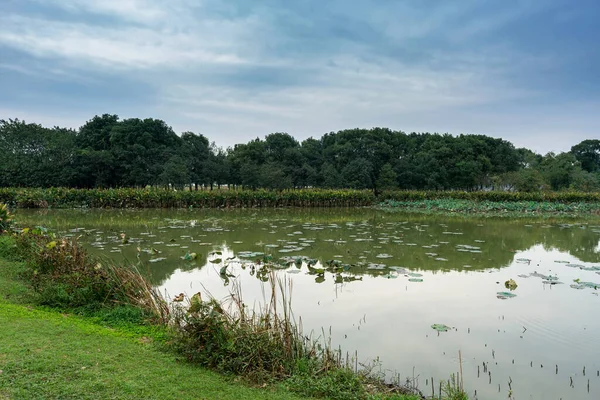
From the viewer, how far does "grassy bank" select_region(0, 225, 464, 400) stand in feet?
9.59

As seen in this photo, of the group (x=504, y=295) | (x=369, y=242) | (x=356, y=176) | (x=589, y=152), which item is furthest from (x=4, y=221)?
(x=589, y=152)

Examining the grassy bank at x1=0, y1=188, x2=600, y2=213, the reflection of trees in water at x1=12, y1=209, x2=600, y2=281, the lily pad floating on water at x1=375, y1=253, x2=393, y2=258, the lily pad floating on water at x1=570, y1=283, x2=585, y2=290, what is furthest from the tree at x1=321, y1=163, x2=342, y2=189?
the lily pad floating on water at x1=570, y1=283, x2=585, y2=290

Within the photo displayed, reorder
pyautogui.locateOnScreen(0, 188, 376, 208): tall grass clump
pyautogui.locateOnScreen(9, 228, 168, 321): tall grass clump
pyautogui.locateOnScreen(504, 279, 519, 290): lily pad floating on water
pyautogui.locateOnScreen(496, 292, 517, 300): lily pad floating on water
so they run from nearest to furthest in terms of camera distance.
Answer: pyautogui.locateOnScreen(9, 228, 168, 321): tall grass clump, pyautogui.locateOnScreen(496, 292, 517, 300): lily pad floating on water, pyautogui.locateOnScreen(504, 279, 519, 290): lily pad floating on water, pyautogui.locateOnScreen(0, 188, 376, 208): tall grass clump

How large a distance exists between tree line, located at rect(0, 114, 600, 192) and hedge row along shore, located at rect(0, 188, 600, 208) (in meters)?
6.99

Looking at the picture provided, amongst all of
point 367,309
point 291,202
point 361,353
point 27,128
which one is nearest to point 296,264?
point 367,309

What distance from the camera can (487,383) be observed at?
11.9 feet

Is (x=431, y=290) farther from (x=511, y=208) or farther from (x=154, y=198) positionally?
(x=511, y=208)

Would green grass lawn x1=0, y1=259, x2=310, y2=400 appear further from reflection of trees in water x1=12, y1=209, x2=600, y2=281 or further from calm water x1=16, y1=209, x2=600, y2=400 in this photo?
reflection of trees in water x1=12, y1=209, x2=600, y2=281

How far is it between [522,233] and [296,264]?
9.97m

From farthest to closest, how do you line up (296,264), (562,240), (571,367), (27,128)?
(27,128), (562,240), (296,264), (571,367)

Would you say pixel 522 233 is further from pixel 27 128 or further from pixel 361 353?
pixel 27 128

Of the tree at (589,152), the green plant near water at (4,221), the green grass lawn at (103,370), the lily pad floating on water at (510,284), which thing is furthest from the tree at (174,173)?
the tree at (589,152)

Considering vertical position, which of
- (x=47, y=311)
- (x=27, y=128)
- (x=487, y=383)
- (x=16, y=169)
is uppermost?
(x=27, y=128)

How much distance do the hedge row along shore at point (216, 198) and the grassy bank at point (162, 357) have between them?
20.0 meters
